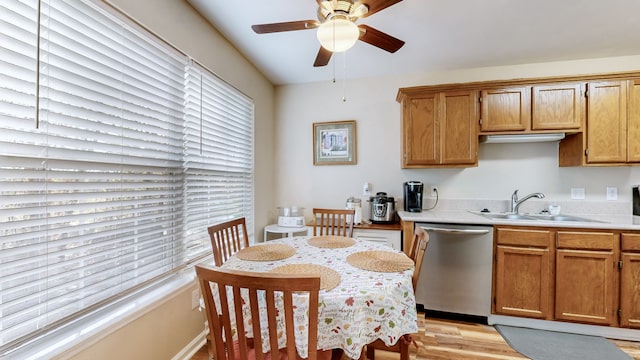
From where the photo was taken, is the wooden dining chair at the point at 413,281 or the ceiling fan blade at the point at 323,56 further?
the ceiling fan blade at the point at 323,56

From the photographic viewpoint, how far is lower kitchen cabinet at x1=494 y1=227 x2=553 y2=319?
7.24 feet

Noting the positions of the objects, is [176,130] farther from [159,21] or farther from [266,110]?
[266,110]

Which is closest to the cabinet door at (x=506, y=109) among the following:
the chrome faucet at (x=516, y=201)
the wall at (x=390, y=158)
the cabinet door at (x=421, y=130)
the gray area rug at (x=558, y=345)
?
the wall at (x=390, y=158)

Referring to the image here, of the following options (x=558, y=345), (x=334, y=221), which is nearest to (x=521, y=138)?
(x=558, y=345)

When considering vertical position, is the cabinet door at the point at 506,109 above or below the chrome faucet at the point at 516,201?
above

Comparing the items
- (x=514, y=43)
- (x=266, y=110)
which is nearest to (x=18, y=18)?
(x=266, y=110)

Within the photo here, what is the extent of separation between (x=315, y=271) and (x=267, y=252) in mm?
452

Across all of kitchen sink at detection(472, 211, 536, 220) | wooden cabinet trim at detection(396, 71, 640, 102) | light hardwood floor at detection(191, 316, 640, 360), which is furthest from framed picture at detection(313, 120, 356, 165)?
light hardwood floor at detection(191, 316, 640, 360)

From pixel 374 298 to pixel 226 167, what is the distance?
6.12 feet

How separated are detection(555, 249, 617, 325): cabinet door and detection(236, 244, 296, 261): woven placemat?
2.26 m

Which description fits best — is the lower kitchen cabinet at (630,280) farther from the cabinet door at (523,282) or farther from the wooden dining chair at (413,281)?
the wooden dining chair at (413,281)

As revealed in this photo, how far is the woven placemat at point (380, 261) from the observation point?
136 cm

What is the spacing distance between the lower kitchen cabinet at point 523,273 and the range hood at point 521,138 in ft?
3.07

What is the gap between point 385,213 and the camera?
2840 millimetres
